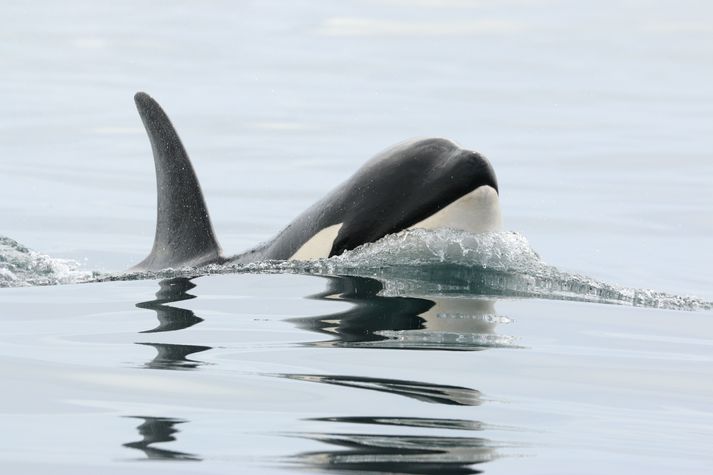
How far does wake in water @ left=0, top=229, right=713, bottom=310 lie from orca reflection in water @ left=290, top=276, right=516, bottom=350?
0.67ft

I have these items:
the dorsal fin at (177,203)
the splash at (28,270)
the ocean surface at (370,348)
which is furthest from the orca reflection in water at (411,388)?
the splash at (28,270)

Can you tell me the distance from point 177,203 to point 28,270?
9.58ft

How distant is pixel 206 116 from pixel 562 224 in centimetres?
1770

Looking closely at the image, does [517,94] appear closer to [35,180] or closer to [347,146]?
[347,146]

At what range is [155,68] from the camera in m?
59.2

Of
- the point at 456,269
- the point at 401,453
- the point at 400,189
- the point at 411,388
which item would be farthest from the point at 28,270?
the point at 401,453

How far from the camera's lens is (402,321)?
10148mm

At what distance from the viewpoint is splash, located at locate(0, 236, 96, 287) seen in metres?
13.7

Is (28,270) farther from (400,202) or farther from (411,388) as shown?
(411,388)

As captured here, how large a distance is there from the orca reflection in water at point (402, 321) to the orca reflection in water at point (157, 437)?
2065 mm

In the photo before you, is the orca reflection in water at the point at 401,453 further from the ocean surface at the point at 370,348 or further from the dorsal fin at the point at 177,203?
the dorsal fin at the point at 177,203

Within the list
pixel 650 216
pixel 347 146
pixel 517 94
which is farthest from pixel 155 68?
pixel 650 216

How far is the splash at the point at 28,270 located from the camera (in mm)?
13680

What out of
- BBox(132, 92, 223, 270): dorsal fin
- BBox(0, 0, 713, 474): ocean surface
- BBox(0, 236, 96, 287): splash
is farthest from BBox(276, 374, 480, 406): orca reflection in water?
BBox(0, 236, 96, 287): splash
